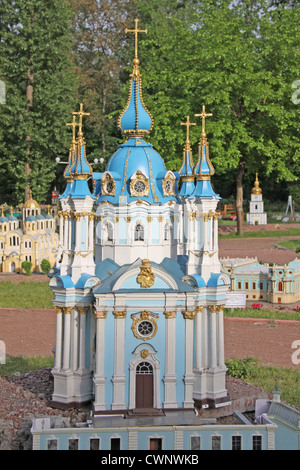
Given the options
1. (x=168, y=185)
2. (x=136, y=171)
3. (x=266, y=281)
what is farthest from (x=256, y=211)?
(x=136, y=171)

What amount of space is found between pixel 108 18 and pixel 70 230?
43.6 m

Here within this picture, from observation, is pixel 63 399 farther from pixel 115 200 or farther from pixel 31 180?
pixel 31 180

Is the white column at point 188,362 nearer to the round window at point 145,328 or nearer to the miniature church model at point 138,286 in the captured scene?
the miniature church model at point 138,286

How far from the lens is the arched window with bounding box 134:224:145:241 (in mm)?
20672

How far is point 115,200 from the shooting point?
20.7 metres

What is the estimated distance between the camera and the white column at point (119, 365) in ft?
61.3

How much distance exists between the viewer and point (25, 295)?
38062 mm

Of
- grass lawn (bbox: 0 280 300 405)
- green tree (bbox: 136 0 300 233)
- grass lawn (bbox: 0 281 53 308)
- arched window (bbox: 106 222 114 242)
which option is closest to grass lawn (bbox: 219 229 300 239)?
Result: green tree (bbox: 136 0 300 233)

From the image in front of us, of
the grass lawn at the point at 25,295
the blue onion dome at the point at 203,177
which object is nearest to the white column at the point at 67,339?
the blue onion dome at the point at 203,177

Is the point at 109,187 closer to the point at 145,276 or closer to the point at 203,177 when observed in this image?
the point at 203,177

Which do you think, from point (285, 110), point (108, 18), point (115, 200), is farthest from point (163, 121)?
point (115, 200)

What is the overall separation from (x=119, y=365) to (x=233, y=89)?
103 feet

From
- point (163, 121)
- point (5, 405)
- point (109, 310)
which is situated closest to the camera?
point (109, 310)

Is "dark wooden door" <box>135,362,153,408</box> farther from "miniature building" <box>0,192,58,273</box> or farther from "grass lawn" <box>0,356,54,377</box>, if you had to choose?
"miniature building" <box>0,192,58,273</box>
